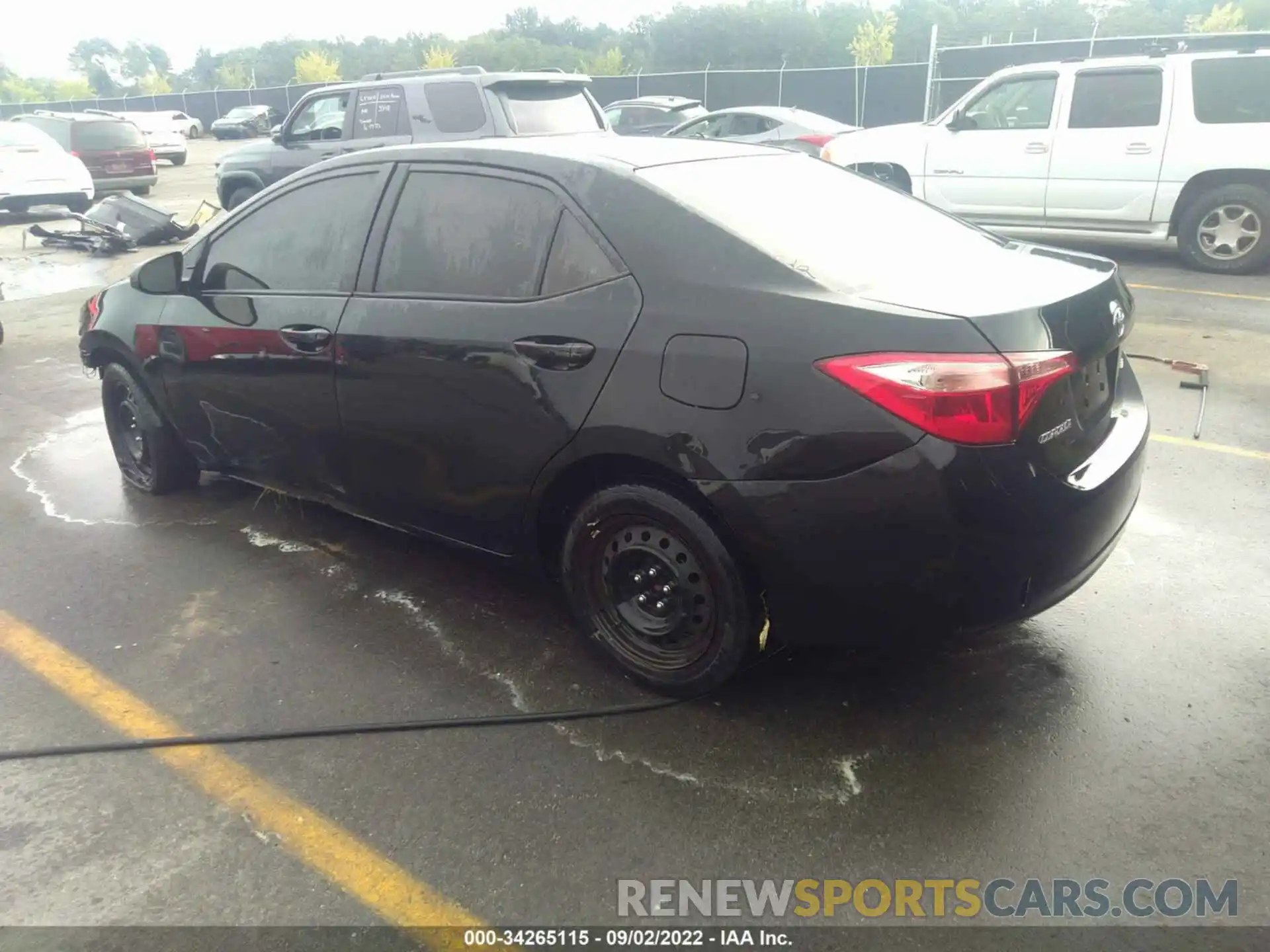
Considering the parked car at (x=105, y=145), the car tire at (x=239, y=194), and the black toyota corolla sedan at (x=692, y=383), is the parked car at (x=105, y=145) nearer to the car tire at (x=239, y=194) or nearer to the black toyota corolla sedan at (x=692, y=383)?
the car tire at (x=239, y=194)

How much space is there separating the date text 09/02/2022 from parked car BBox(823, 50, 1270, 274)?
29.7 ft

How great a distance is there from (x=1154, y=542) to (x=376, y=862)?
3.24m

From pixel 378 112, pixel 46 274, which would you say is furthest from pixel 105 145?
pixel 378 112

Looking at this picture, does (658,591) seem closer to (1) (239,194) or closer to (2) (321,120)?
(2) (321,120)

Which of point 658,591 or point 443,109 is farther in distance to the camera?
point 443,109

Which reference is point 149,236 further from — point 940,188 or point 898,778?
point 898,778

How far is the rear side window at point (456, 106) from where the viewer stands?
9.56 meters

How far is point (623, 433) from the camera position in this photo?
2809mm

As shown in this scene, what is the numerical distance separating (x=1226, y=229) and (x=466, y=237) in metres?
8.50

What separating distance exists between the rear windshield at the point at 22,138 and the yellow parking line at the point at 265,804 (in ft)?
45.5

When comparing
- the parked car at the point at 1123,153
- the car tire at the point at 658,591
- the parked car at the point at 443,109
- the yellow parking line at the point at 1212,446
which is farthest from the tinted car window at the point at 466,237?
the parked car at the point at 1123,153

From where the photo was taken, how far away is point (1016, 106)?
9758mm

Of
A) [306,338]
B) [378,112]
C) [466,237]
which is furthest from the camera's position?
[378,112]

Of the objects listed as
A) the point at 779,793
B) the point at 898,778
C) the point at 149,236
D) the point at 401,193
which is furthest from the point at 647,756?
the point at 149,236
